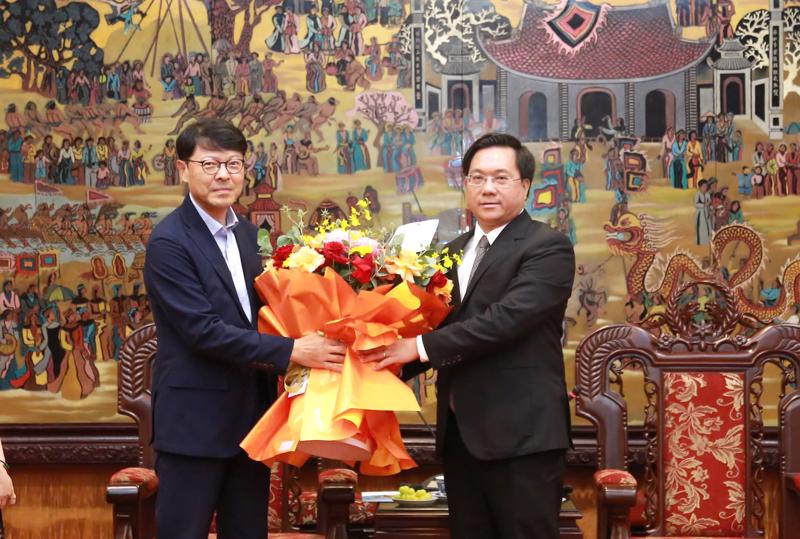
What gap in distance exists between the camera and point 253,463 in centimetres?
287

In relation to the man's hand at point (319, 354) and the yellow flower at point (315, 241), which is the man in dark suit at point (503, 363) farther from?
the yellow flower at point (315, 241)

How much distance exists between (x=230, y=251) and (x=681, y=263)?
2199 mm

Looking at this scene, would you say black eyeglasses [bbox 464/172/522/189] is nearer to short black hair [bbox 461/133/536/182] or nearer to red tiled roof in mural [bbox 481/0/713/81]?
short black hair [bbox 461/133/536/182]

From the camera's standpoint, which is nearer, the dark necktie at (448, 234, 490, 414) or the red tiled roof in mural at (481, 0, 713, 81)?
the dark necktie at (448, 234, 490, 414)

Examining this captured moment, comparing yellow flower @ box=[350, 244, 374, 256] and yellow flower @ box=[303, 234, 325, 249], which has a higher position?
yellow flower @ box=[303, 234, 325, 249]

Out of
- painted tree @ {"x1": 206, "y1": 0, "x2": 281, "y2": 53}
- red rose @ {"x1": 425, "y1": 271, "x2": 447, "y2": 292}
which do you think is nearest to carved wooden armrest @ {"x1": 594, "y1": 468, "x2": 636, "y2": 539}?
red rose @ {"x1": 425, "y1": 271, "x2": 447, "y2": 292}

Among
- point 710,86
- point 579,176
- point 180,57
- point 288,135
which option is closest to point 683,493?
point 579,176

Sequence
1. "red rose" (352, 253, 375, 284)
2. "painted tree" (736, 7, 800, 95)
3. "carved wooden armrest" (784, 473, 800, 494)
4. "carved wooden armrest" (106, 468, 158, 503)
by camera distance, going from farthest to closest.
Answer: "painted tree" (736, 7, 800, 95) → "carved wooden armrest" (784, 473, 800, 494) → "carved wooden armrest" (106, 468, 158, 503) → "red rose" (352, 253, 375, 284)

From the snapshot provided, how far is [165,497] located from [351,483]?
64 centimetres

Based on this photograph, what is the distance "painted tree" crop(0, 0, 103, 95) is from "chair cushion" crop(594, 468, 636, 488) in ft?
9.27

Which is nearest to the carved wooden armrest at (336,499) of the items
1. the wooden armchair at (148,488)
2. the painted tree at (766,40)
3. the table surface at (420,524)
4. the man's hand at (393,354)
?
the wooden armchair at (148,488)

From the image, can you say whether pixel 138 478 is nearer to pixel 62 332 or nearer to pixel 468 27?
pixel 62 332

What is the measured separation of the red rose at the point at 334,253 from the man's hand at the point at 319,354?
9.1 inches

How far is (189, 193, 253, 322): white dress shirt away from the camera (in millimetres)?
2889
